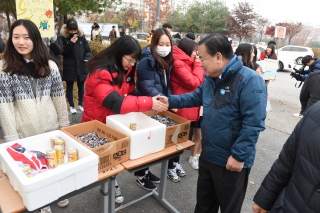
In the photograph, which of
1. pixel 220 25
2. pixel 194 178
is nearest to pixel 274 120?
pixel 194 178

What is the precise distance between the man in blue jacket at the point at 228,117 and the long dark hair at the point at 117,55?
622 millimetres

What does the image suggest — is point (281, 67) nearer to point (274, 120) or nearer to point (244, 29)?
point (274, 120)

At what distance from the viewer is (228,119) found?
1738 millimetres

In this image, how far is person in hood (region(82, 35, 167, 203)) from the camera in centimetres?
203

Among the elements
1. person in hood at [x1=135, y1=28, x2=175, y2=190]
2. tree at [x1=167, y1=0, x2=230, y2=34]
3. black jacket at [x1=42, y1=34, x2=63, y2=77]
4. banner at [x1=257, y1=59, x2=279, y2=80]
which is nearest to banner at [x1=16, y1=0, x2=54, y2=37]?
black jacket at [x1=42, y1=34, x2=63, y2=77]

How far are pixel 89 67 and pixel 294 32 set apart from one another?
2989 centimetres

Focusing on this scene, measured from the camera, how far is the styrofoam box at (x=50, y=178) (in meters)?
1.30

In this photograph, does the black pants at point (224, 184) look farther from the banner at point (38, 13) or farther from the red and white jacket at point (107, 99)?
the banner at point (38, 13)

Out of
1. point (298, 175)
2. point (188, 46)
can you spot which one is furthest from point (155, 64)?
point (298, 175)

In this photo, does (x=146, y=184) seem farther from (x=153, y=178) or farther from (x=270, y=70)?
(x=270, y=70)

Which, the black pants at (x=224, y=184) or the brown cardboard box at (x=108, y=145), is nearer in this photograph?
the brown cardboard box at (x=108, y=145)

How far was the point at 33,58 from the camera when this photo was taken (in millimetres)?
1958

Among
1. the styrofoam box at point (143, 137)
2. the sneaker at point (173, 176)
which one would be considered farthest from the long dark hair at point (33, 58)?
the sneaker at point (173, 176)

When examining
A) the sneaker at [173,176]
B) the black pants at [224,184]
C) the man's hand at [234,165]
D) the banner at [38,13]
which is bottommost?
the sneaker at [173,176]
